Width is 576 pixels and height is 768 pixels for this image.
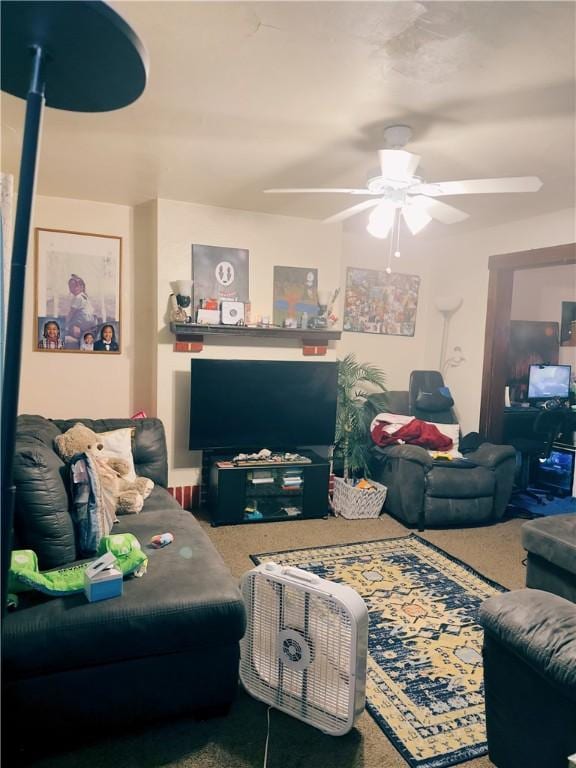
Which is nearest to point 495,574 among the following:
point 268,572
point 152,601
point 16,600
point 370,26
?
point 268,572

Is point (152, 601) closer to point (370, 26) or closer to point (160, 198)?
point (370, 26)

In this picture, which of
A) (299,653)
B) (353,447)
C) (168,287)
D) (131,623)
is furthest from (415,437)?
(131,623)

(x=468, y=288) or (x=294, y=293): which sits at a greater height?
(x=468, y=288)

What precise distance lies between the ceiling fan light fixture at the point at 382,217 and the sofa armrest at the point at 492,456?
2014 mm

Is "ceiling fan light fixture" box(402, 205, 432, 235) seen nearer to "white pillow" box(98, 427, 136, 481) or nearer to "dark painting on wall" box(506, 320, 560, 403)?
"white pillow" box(98, 427, 136, 481)

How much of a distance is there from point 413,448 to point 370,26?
2.93 m

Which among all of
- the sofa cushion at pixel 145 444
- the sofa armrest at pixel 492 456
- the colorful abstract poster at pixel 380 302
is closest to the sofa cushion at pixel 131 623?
the sofa cushion at pixel 145 444

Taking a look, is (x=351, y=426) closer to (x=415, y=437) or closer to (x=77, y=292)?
(x=415, y=437)

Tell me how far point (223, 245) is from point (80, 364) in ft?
4.75

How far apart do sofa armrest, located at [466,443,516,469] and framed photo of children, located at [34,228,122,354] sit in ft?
9.74

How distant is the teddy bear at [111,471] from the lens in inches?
107

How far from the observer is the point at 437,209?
8.79 ft

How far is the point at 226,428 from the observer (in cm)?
393

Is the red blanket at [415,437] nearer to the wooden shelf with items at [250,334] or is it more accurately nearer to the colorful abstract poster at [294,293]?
the wooden shelf with items at [250,334]
